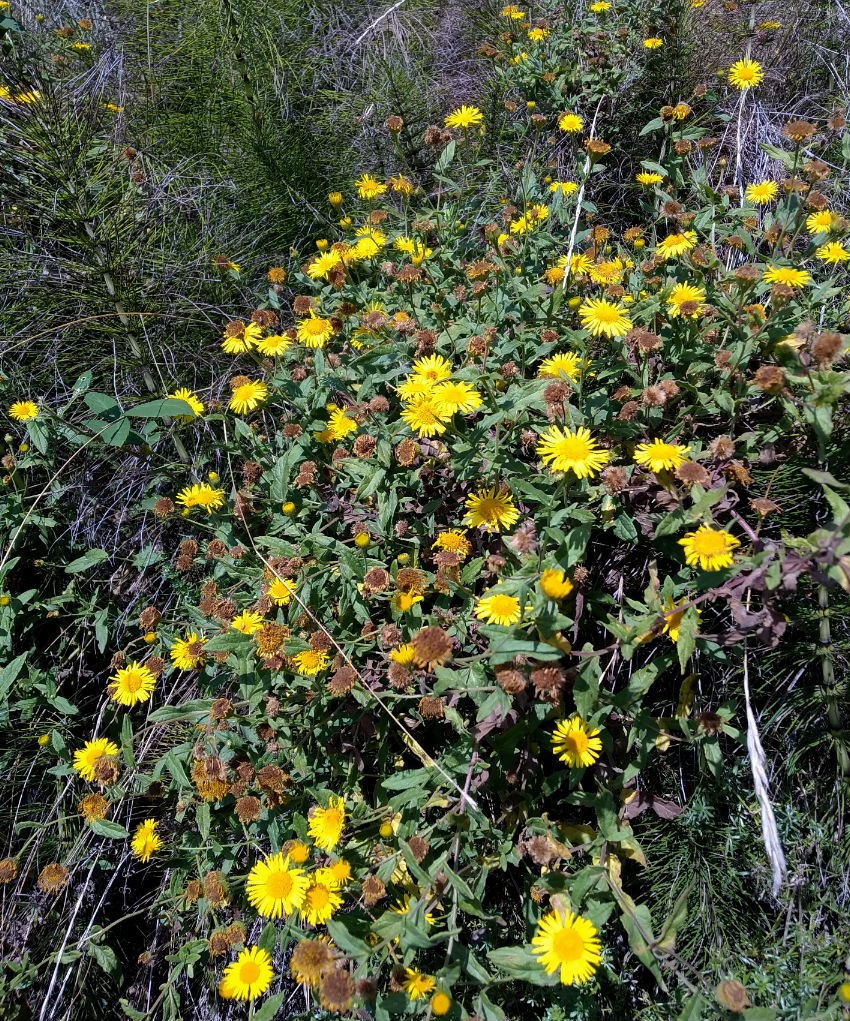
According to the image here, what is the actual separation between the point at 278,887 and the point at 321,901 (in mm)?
155

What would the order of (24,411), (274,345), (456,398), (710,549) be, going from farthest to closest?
(24,411) → (274,345) → (456,398) → (710,549)

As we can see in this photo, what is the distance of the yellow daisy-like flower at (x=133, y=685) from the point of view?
7.14 ft

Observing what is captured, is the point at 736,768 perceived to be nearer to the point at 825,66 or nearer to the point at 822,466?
the point at 822,466

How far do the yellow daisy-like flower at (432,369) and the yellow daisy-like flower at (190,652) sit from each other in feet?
3.18

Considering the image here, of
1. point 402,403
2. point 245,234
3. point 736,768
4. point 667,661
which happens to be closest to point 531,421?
point 402,403

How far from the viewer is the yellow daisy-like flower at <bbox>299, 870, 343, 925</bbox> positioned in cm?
159

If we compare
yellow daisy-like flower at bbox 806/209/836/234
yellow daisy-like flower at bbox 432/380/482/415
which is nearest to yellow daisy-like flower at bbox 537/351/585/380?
yellow daisy-like flower at bbox 432/380/482/415

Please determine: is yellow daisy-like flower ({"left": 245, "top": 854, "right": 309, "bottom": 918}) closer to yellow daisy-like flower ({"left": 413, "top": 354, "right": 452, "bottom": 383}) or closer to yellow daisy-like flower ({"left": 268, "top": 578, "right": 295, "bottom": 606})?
yellow daisy-like flower ({"left": 268, "top": 578, "right": 295, "bottom": 606})

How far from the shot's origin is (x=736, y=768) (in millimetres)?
1744

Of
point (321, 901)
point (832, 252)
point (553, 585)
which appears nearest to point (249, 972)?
point (321, 901)

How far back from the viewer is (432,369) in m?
1.97

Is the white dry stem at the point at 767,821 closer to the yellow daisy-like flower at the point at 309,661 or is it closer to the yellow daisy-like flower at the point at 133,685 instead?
the yellow daisy-like flower at the point at 309,661

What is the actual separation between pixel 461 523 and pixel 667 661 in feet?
2.24

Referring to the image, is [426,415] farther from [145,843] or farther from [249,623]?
[145,843]
